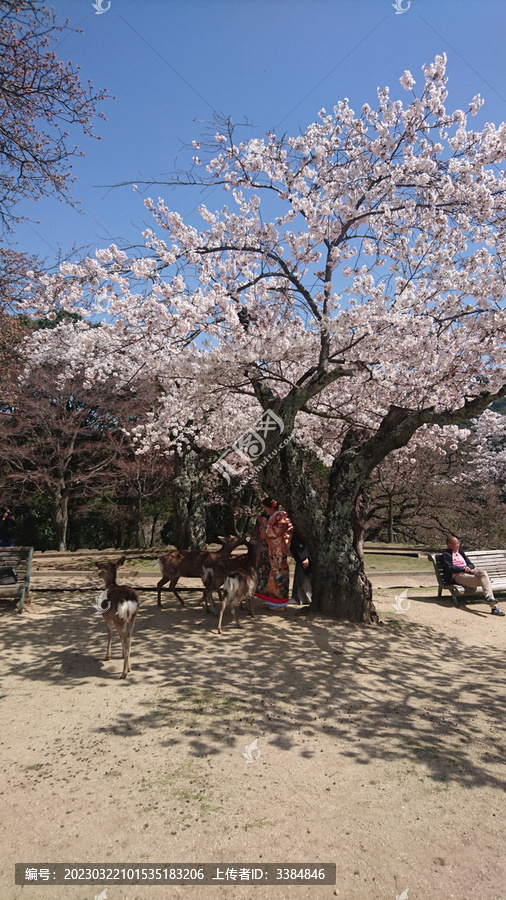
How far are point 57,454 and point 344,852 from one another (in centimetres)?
1411

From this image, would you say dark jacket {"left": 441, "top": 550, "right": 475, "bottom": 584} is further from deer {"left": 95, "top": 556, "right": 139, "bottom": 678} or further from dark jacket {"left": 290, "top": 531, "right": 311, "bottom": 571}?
deer {"left": 95, "top": 556, "right": 139, "bottom": 678}

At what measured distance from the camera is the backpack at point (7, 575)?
774 centimetres

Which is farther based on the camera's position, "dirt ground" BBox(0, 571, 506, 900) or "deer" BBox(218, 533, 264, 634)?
"deer" BBox(218, 533, 264, 634)

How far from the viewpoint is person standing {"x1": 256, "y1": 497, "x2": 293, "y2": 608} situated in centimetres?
802

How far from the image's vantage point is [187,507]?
12.1m

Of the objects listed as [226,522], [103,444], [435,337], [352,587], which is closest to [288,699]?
[352,587]

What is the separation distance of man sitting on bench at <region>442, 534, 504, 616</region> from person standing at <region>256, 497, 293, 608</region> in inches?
117

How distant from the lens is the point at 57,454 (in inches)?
606

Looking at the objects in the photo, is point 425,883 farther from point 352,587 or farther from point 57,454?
point 57,454

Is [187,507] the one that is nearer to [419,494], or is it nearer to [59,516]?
[59,516]

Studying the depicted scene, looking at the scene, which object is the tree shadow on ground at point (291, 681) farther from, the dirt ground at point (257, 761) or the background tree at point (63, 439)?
the background tree at point (63, 439)

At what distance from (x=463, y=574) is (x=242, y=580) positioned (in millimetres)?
4333

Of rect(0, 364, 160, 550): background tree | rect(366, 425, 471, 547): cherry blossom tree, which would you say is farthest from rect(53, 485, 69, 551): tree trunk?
rect(366, 425, 471, 547): cherry blossom tree

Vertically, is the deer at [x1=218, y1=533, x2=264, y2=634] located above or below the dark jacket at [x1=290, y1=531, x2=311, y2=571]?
below
